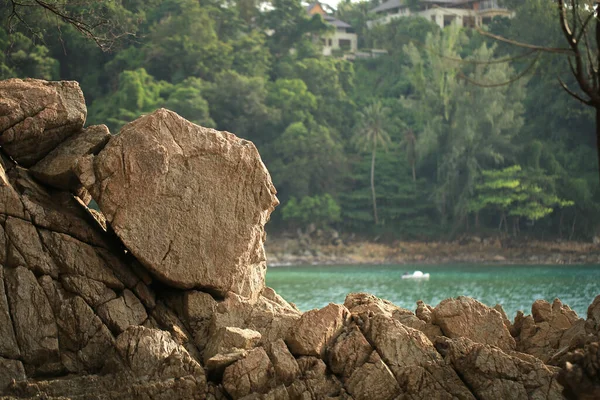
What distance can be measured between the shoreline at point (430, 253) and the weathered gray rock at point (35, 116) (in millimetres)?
53991

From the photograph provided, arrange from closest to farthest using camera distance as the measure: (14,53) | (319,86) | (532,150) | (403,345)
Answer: (403,345)
(14,53)
(532,150)
(319,86)

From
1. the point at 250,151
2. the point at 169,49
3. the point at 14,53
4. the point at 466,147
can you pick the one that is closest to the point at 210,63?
the point at 169,49

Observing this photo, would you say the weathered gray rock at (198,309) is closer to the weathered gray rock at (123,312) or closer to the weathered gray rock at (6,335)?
the weathered gray rock at (123,312)

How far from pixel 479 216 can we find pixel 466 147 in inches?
206

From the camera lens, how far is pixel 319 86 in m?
82.6

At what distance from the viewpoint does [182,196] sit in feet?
40.1

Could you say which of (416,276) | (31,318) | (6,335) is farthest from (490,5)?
(6,335)

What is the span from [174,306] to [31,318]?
2.00 metres

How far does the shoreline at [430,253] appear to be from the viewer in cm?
6538

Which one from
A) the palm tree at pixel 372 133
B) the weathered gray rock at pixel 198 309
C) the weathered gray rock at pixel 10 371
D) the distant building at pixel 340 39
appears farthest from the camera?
the distant building at pixel 340 39

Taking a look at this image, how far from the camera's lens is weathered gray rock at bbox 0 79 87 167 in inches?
477

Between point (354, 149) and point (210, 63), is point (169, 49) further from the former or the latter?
point (354, 149)

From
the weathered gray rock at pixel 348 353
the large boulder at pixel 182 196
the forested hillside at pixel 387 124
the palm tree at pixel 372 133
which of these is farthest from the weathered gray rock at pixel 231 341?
the palm tree at pixel 372 133

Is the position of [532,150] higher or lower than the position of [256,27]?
lower
